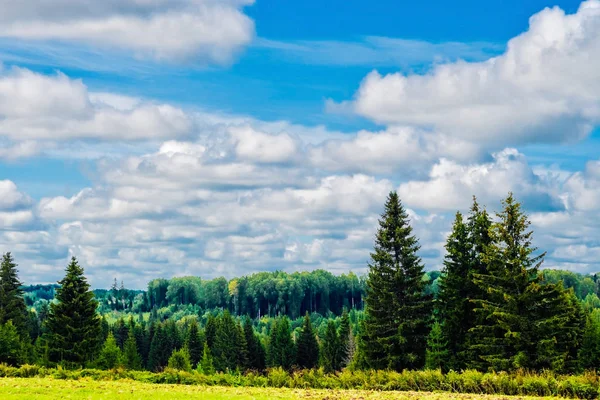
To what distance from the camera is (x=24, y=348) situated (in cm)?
7831

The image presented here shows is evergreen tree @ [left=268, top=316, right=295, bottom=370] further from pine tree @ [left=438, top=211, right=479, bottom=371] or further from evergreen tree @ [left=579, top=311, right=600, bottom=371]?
pine tree @ [left=438, top=211, right=479, bottom=371]

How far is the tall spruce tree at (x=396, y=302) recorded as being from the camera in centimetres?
5388

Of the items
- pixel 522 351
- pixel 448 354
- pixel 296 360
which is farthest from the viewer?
pixel 296 360

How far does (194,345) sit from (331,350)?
24964mm

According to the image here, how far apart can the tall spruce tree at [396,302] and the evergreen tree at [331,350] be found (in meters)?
62.5

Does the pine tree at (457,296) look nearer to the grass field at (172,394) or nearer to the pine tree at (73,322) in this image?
the grass field at (172,394)

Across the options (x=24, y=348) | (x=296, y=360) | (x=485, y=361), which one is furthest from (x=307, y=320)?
(x=485, y=361)

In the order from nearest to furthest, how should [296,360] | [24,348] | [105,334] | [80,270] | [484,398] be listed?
[484,398], [80,270], [24,348], [296,360], [105,334]

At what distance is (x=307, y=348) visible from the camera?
393 feet

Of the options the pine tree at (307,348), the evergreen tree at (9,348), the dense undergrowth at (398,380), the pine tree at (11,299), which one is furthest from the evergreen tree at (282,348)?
the dense undergrowth at (398,380)

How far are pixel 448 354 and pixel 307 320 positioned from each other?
225 ft

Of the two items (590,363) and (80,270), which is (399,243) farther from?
(80,270)

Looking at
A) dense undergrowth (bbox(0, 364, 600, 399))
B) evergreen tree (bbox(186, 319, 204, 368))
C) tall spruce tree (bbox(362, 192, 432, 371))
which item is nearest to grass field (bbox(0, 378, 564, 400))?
dense undergrowth (bbox(0, 364, 600, 399))

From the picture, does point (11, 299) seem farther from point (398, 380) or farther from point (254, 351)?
point (398, 380)
